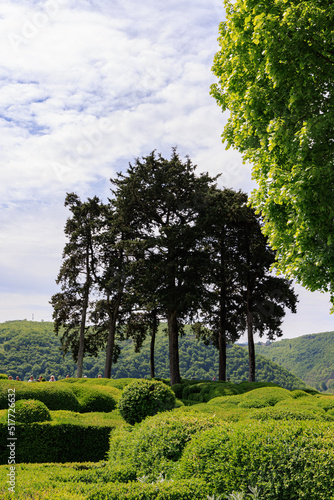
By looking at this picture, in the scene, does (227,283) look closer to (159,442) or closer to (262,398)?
(262,398)

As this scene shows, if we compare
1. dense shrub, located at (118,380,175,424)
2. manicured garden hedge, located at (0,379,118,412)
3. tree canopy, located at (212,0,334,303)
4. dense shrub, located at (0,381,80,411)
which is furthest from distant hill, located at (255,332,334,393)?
tree canopy, located at (212,0,334,303)

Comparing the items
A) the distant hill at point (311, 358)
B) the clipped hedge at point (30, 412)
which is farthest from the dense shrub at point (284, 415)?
the distant hill at point (311, 358)

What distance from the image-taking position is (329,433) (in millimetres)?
5566

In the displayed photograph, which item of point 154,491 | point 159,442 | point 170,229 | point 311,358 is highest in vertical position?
point 170,229

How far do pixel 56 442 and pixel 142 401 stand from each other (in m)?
2.47

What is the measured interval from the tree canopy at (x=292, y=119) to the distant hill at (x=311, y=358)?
11572cm

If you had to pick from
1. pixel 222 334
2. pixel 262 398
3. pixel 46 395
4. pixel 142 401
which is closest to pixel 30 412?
pixel 46 395

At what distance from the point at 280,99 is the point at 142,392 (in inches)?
330

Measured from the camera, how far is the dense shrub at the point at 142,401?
1048cm

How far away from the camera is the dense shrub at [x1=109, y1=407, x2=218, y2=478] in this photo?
644 cm

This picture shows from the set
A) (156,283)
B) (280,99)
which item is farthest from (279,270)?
(156,283)

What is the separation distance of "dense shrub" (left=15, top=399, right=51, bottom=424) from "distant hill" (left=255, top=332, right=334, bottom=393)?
378 ft

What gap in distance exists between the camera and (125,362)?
177 ft

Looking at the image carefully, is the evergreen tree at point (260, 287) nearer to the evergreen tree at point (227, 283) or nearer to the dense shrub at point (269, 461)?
the evergreen tree at point (227, 283)
